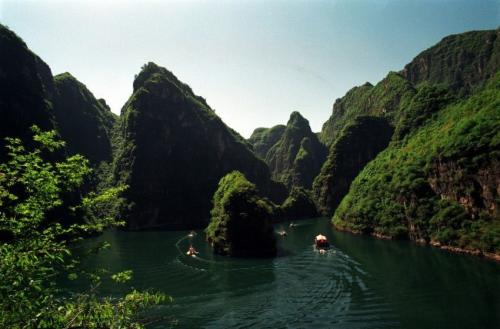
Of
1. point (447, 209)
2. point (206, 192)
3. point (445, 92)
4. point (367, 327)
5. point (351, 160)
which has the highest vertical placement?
point (445, 92)

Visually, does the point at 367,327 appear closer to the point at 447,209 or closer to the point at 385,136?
the point at 447,209

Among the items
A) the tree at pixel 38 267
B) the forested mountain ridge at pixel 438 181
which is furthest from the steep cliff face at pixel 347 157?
the tree at pixel 38 267

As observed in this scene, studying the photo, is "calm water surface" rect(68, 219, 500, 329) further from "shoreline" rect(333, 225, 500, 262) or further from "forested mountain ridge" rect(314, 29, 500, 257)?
"forested mountain ridge" rect(314, 29, 500, 257)

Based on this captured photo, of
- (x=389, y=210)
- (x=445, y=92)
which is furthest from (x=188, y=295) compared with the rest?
(x=445, y=92)

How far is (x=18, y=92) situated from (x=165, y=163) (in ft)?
223

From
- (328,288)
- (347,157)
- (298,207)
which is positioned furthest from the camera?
(347,157)

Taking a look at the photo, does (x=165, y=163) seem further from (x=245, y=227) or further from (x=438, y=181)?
(x=438, y=181)

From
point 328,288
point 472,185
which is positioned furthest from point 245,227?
point 472,185

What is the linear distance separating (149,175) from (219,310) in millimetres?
144758

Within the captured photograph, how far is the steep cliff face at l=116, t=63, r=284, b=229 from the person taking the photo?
162125 mm

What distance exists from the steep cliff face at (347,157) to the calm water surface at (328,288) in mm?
100547

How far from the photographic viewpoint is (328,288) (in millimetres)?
44219

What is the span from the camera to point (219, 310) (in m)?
37.3

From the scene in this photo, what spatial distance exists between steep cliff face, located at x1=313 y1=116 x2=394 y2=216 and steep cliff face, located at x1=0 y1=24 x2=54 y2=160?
123999mm
